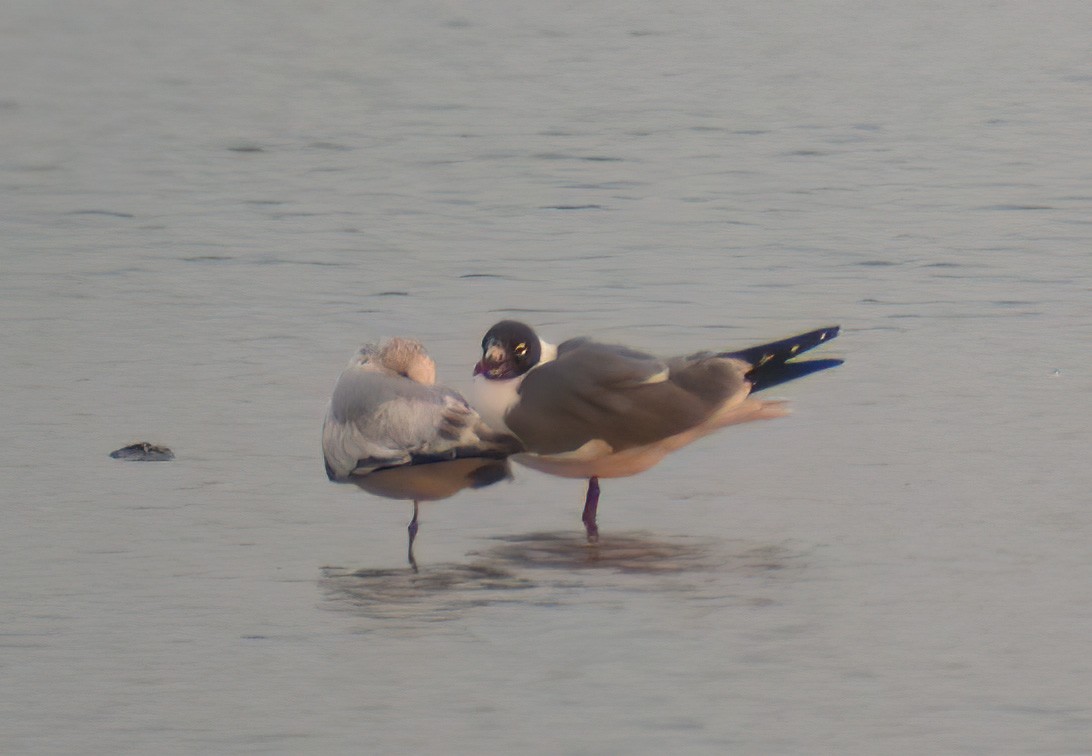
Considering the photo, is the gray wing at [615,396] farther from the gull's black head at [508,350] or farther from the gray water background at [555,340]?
the gray water background at [555,340]

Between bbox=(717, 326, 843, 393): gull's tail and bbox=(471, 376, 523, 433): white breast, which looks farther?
bbox=(717, 326, 843, 393): gull's tail

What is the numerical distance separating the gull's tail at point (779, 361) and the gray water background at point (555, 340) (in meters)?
0.26

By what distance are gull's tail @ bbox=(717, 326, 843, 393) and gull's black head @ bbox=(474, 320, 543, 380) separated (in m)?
0.57

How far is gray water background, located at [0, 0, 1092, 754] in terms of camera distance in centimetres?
433

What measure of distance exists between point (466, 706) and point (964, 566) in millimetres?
1484

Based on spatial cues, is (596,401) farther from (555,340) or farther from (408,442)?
(555,340)

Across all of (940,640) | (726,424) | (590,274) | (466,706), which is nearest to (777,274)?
(590,274)

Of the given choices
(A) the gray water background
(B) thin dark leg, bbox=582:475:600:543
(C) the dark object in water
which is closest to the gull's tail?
(A) the gray water background

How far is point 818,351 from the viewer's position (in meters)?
7.17

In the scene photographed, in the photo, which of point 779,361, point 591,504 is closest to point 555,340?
point 779,361

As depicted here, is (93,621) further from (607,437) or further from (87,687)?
(607,437)

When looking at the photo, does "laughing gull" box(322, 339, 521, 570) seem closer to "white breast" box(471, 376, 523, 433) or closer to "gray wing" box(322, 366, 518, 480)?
"gray wing" box(322, 366, 518, 480)

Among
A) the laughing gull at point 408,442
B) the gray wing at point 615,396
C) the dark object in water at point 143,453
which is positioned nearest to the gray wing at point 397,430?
the laughing gull at point 408,442

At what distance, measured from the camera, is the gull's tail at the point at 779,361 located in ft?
19.5
